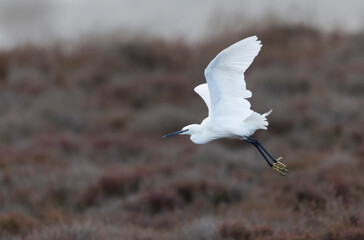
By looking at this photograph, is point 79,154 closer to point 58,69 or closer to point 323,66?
point 58,69

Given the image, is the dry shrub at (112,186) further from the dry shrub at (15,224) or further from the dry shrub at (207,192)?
the dry shrub at (15,224)

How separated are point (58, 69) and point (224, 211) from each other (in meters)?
9.92

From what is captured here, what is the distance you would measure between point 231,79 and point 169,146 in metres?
7.63

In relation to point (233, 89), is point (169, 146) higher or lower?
lower

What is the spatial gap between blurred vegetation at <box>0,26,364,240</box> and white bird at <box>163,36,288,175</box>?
1.83 metres

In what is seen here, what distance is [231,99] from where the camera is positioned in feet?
12.6

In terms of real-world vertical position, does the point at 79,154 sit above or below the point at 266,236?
below

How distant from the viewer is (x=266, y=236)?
17.9 ft

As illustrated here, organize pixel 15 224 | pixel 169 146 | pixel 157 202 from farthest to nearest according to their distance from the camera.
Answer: pixel 169 146, pixel 157 202, pixel 15 224

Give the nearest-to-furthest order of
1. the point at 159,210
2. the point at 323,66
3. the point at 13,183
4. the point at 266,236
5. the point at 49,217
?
the point at 266,236, the point at 49,217, the point at 159,210, the point at 13,183, the point at 323,66

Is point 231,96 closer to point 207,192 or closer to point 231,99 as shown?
point 231,99

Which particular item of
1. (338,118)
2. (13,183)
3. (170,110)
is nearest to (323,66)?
(338,118)

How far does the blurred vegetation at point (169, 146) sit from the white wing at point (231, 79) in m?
1.92

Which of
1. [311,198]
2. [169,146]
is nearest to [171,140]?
[169,146]
